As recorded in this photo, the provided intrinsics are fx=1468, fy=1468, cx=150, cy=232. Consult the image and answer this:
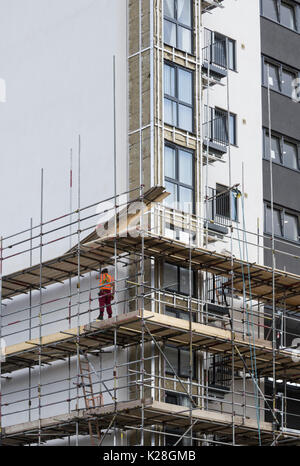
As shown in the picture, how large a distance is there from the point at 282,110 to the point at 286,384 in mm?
8416

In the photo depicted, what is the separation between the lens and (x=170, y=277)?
37.5 m

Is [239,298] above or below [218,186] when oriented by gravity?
below

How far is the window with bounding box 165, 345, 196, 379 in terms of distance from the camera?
36750 millimetres

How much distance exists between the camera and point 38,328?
39.7 meters

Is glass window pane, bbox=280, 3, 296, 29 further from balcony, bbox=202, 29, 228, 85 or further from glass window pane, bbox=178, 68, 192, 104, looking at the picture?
glass window pane, bbox=178, 68, 192, 104

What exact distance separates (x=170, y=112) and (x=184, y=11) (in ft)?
10.7

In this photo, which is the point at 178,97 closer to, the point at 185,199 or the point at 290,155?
the point at 185,199

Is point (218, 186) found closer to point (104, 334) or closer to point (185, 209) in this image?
point (185, 209)

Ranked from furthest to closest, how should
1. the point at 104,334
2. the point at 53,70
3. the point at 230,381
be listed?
the point at 53,70
the point at 230,381
the point at 104,334

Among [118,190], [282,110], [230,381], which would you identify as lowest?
[230,381]

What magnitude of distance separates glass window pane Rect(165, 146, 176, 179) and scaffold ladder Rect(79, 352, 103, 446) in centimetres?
530

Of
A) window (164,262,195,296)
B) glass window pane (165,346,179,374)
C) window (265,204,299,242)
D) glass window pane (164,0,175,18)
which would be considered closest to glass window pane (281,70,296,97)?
window (265,204,299,242)

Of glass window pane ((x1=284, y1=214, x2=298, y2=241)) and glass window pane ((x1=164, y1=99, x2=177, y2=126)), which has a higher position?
glass window pane ((x1=164, y1=99, x2=177, y2=126))

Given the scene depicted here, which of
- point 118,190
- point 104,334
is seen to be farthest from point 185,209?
point 104,334
